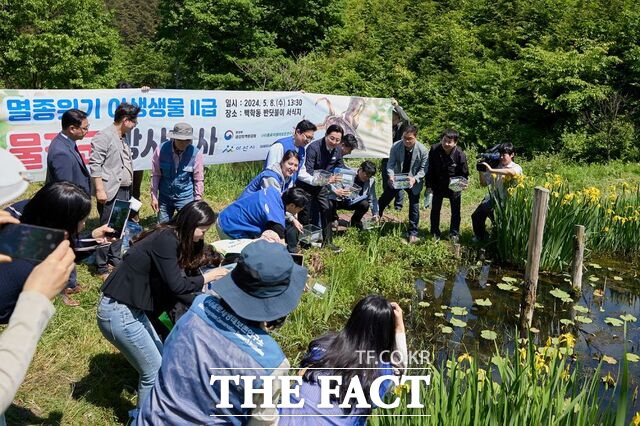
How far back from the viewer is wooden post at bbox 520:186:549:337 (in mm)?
4590

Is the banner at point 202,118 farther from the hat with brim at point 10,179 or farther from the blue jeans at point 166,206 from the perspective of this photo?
the hat with brim at point 10,179

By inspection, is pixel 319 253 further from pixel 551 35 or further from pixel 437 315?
pixel 551 35

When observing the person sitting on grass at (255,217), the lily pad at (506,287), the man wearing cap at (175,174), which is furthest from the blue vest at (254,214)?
the lily pad at (506,287)

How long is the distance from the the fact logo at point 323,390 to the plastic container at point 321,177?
320cm

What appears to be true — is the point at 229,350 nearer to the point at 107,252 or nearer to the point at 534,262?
the point at 107,252

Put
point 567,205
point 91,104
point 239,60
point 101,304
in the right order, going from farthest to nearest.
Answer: point 239,60
point 91,104
point 567,205
point 101,304

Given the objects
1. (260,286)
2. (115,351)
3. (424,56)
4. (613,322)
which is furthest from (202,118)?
(424,56)

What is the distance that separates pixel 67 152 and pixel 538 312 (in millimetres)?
4259

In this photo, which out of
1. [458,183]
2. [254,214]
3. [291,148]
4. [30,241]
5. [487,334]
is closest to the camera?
[30,241]

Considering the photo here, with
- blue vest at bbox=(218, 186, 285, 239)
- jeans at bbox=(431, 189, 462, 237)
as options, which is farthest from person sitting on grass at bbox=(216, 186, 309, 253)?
jeans at bbox=(431, 189, 462, 237)

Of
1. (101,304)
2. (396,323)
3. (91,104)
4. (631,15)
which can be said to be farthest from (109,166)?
(631,15)

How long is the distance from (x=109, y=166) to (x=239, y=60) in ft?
40.8

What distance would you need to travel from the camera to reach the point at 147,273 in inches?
105

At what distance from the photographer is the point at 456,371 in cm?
248
